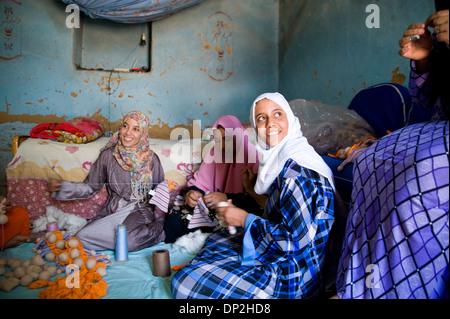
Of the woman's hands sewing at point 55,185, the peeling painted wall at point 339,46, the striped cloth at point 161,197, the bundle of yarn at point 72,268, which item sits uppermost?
the peeling painted wall at point 339,46

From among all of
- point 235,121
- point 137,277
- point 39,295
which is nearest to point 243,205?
point 235,121

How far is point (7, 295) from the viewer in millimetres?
930

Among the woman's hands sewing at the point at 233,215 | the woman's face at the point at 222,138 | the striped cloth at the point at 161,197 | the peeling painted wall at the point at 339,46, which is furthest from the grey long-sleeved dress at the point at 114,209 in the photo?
the peeling painted wall at the point at 339,46

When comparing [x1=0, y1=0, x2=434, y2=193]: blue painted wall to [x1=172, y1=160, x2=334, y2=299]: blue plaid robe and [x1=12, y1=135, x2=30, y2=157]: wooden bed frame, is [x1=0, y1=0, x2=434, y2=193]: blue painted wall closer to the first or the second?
[x1=12, y1=135, x2=30, y2=157]: wooden bed frame

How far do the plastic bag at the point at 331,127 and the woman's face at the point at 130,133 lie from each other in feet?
3.94

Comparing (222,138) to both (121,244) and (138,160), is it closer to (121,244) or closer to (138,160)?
(138,160)

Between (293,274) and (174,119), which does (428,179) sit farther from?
(174,119)

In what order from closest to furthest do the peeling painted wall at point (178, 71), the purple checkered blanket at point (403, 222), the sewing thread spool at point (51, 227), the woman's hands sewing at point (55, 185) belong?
the purple checkered blanket at point (403, 222) < the sewing thread spool at point (51, 227) < the woman's hands sewing at point (55, 185) < the peeling painted wall at point (178, 71)

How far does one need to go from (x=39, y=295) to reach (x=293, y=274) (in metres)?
1.10

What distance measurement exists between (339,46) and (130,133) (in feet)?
6.43

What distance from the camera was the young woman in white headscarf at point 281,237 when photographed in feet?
3.93

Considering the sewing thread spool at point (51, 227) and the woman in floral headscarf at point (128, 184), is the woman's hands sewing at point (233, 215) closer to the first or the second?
the woman in floral headscarf at point (128, 184)

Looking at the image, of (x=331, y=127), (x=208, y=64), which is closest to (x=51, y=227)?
(x=331, y=127)

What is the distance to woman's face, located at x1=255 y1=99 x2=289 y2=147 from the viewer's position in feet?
4.62
